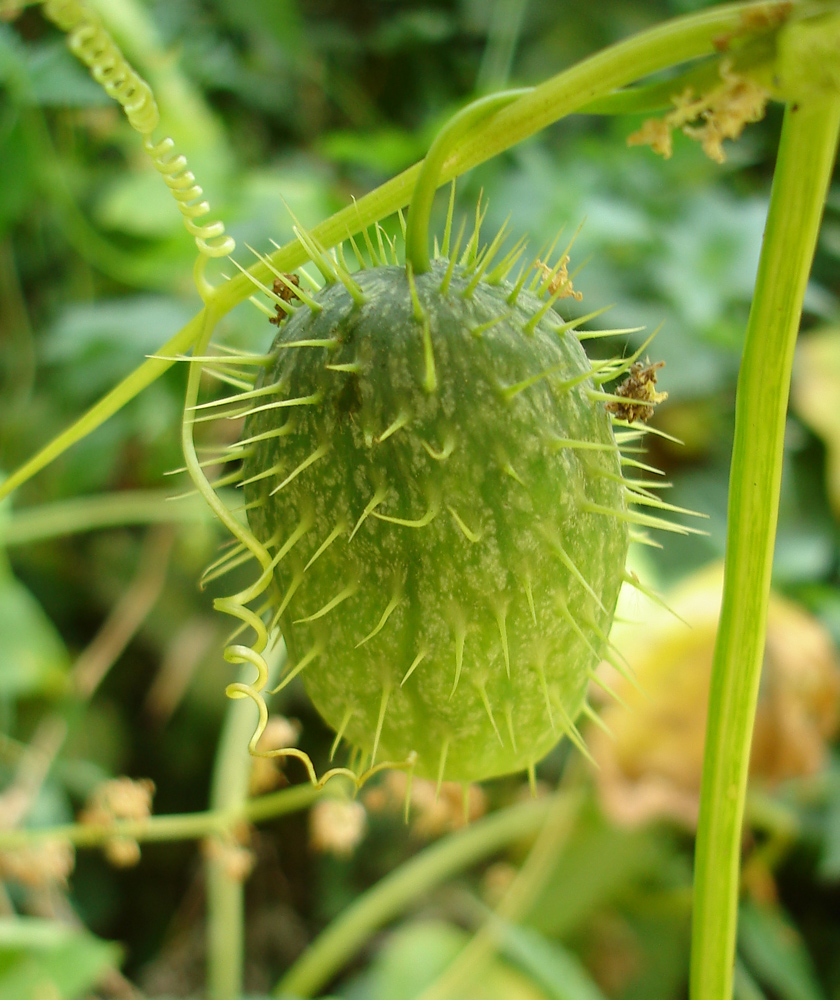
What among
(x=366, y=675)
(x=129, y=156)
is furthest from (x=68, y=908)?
(x=129, y=156)

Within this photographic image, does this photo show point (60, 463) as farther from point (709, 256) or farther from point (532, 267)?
point (532, 267)

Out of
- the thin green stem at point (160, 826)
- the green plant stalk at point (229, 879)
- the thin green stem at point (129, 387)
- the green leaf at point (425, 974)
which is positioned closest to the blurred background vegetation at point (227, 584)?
the green leaf at point (425, 974)

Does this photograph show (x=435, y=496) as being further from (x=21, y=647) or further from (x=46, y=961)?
(x=21, y=647)

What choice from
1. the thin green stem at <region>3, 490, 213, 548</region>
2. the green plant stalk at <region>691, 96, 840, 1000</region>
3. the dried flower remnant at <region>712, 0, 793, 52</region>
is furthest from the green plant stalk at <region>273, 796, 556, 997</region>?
the dried flower remnant at <region>712, 0, 793, 52</region>

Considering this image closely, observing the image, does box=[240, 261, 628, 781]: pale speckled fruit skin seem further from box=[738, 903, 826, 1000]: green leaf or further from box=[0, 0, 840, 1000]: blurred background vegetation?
box=[738, 903, 826, 1000]: green leaf

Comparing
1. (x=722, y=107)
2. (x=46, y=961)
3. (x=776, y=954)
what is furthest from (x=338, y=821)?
(x=776, y=954)

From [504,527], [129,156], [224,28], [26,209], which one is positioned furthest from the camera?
[224,28]
